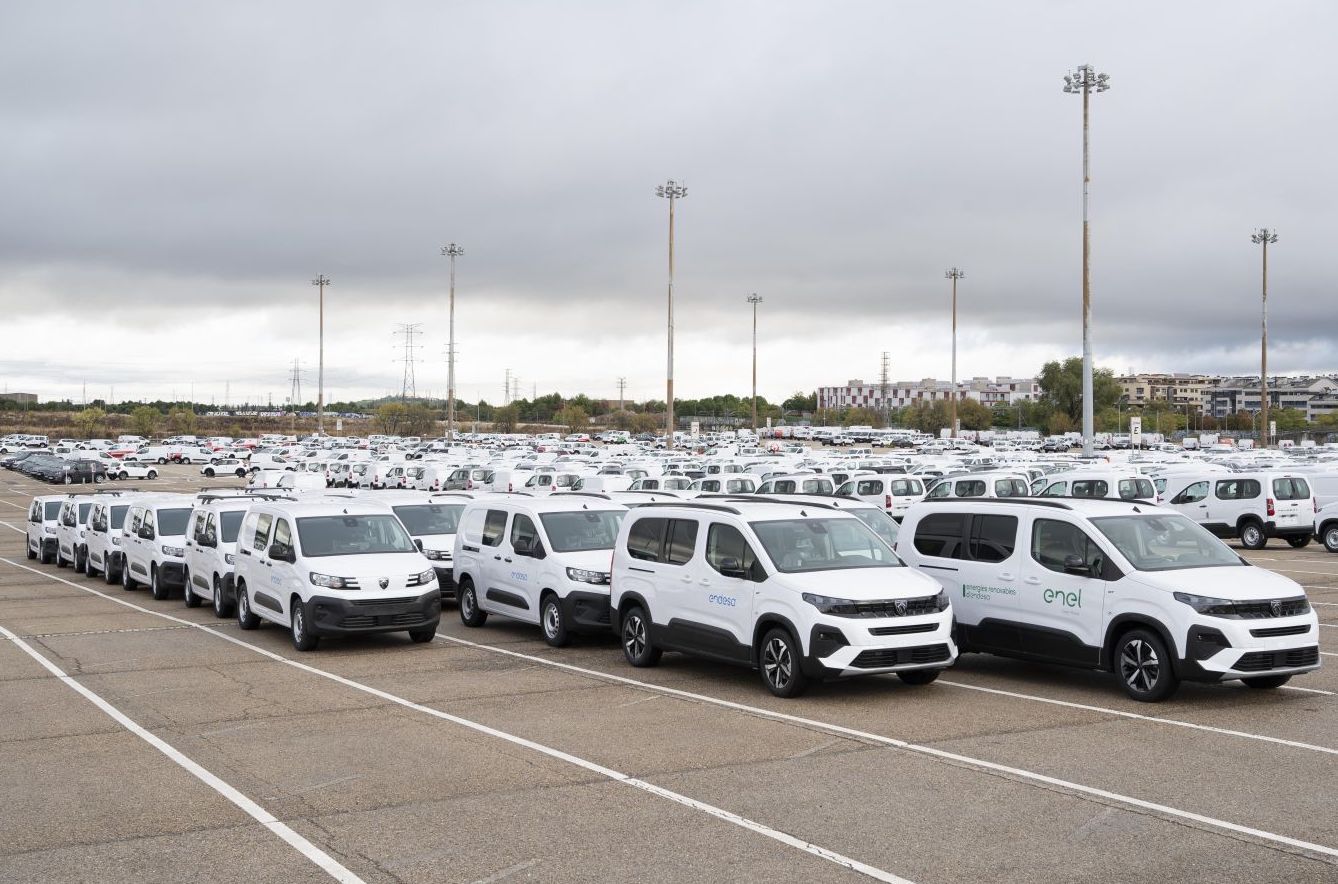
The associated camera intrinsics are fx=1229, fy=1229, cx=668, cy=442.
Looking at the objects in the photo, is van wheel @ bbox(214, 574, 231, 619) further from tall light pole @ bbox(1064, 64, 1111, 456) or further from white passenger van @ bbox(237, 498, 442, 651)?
tall light pole @ bbox(1064, 64, 1111, 456)

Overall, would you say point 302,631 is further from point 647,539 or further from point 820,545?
point 820,545

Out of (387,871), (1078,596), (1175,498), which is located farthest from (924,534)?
(1175,498)

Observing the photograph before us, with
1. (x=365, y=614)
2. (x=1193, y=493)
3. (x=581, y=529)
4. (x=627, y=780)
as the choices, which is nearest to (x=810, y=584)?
(x=627, y=780)

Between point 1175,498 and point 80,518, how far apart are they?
2606 centimetres

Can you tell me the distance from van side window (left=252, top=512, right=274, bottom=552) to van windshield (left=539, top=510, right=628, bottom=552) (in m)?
3.87

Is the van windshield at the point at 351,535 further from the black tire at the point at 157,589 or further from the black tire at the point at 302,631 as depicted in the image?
the black tire at the point at 157,589

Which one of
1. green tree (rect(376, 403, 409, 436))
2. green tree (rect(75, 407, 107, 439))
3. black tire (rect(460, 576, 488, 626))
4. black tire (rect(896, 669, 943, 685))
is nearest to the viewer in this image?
black tire (rect(896, 669, 943, 685))

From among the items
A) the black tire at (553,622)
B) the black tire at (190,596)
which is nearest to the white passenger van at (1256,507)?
the black tire at (553,622)

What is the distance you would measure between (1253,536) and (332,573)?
2207cm

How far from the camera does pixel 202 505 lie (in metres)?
20.4

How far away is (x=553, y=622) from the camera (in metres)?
15.2

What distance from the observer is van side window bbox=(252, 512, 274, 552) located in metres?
16.7

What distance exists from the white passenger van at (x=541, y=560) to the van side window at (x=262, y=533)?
8.63 ft

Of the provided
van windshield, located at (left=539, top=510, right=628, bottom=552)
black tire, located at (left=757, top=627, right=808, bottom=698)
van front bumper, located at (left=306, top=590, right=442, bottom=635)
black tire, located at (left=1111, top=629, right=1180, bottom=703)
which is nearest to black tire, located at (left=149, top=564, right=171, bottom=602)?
van front bumper, located at (left=306, top=590, right=442, bottom=635)
